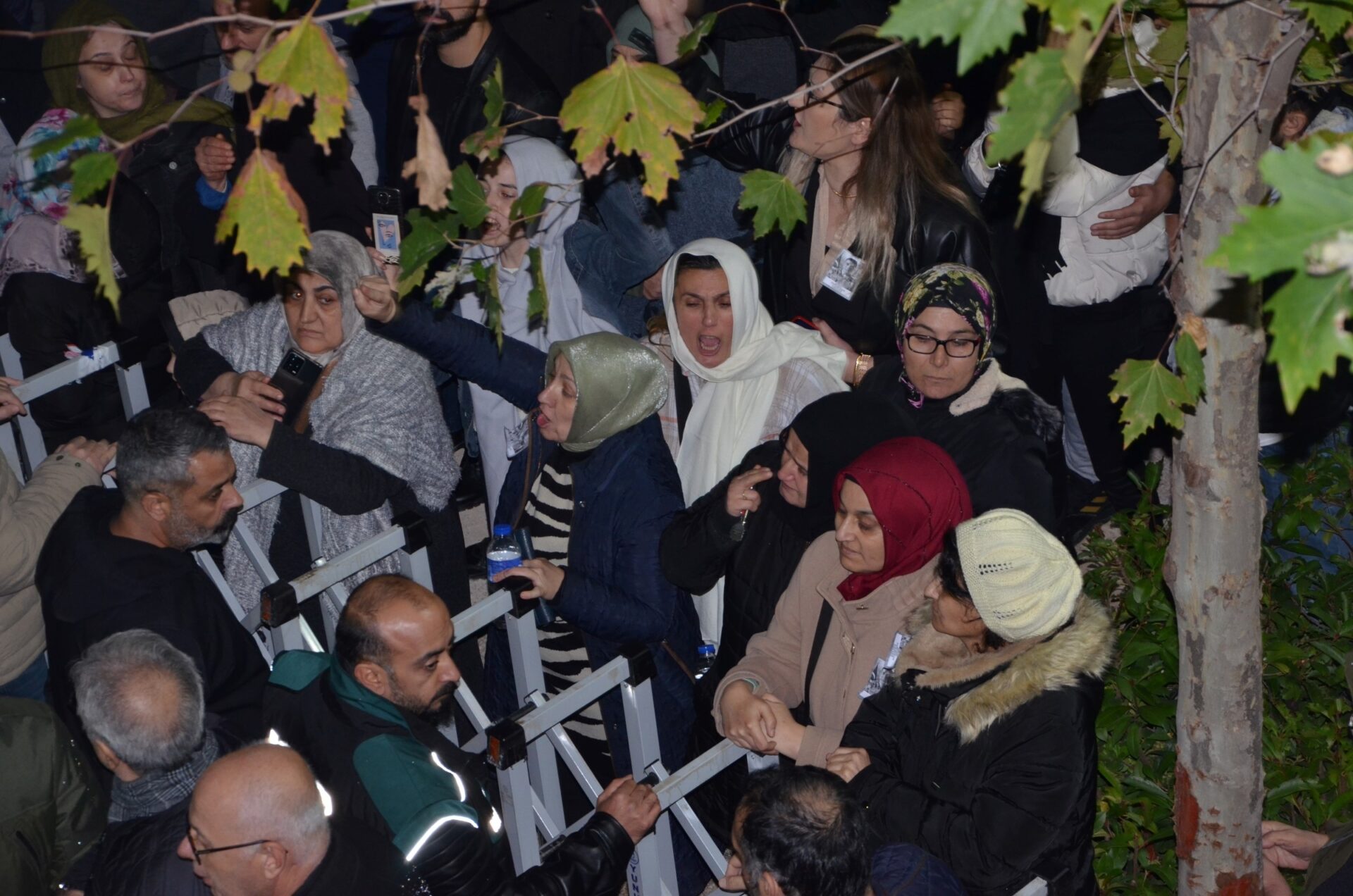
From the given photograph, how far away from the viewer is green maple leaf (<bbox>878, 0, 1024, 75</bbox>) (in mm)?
1868

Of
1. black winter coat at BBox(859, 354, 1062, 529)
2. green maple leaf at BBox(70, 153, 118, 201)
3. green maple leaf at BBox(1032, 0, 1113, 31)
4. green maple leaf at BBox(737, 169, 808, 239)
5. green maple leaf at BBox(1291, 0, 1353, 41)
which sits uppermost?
green maple leaf at BBox(1291, 0, 1353, 41)

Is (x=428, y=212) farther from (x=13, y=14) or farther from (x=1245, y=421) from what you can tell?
(x=13, y=14)

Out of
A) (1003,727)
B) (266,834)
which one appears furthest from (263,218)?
(1003,727)

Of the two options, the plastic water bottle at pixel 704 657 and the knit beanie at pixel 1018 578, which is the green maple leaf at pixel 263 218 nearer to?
the knit beanie at pixel 1018 578

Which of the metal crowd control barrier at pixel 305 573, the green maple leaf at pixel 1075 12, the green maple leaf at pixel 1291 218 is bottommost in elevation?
the metal crowd control barrier at pixel 305 573

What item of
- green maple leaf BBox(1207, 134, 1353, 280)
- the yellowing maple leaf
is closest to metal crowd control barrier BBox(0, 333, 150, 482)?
the yellowing maple leaf

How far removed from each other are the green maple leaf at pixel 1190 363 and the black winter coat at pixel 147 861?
7.97 ft

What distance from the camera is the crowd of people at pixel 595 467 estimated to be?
10.7 feet

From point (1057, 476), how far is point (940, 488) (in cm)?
173

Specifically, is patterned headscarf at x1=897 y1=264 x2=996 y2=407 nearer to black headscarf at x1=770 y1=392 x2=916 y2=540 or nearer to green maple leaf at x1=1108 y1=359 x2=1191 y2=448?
black headscarf at x1=770 y1=392 x2=916 y2=540

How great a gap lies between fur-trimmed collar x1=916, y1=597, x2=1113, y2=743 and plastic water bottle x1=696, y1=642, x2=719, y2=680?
4.13 ft

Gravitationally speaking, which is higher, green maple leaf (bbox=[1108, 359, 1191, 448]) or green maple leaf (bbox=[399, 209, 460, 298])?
green maple leaf (bbox=[1108, 359, 1191, 448])

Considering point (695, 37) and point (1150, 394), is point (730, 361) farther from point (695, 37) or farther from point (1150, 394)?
point (1150, 394)

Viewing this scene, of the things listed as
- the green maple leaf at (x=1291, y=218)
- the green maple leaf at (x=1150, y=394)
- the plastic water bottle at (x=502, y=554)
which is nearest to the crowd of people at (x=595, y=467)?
the plastic water bottle at (x=502, y=554)
